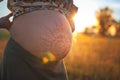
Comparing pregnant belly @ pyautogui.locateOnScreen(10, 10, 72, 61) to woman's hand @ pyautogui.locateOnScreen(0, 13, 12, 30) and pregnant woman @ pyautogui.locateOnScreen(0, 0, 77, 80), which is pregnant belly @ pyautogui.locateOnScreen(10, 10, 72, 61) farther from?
woman's hand @ pyautogui.locateOnScreen(0, 13, 12, 30)

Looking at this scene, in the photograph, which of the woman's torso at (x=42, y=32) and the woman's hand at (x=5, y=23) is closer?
the woman's torso at (x=42, y=32)

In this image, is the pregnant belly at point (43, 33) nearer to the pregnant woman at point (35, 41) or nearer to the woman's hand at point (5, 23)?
the pregnant woman at point (35, 41)

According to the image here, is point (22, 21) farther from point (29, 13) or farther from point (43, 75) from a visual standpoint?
point (43, 75)

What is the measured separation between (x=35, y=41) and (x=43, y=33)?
0.08m

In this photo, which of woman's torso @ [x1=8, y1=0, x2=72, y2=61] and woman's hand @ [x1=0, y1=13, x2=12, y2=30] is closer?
woman's torso @ [x1=8, y1=0, x2=72, y2=61]

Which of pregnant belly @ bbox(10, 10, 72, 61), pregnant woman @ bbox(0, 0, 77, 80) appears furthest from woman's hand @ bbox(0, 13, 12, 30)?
pregnant belly @ bbox(10, 10, 72, 61)

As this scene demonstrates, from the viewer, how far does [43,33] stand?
2.89m

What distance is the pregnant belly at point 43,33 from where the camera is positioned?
2.85 metres

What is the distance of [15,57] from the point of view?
2.84 meters

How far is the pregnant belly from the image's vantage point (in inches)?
112

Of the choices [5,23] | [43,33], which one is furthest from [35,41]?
[5,23]

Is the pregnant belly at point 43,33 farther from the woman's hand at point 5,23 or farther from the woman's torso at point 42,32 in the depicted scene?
the woman's hand at point 5,23

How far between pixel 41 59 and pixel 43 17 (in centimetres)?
28

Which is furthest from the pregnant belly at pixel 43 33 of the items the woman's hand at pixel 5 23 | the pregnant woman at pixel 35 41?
the woman's hand at pixel 5 23
